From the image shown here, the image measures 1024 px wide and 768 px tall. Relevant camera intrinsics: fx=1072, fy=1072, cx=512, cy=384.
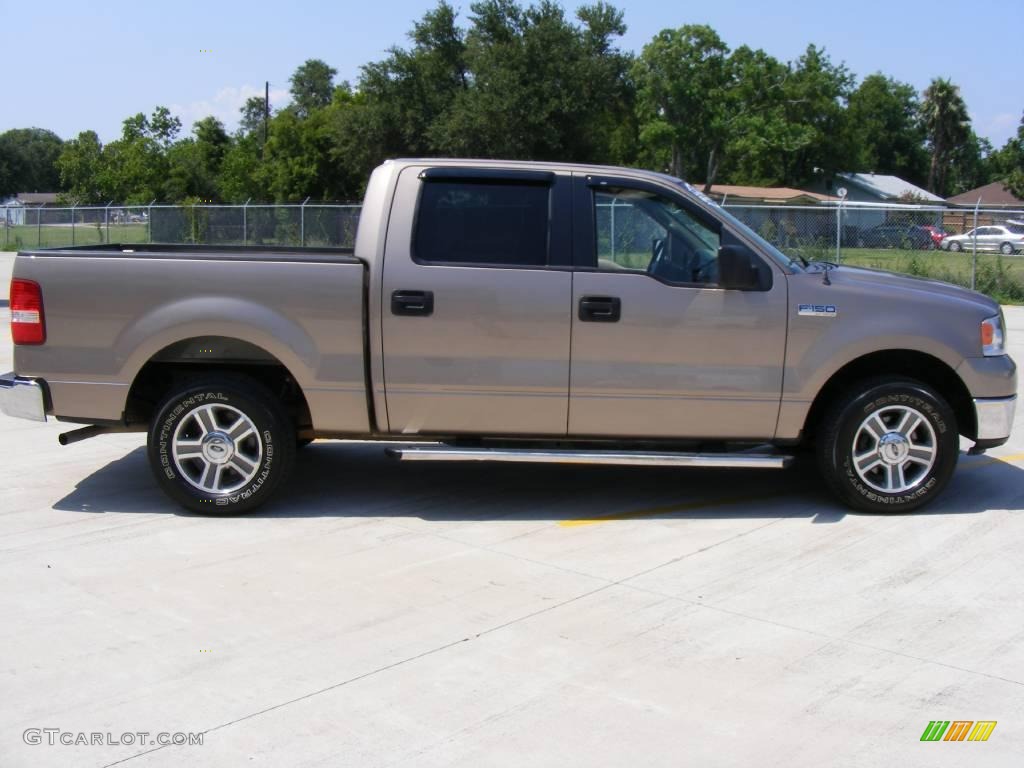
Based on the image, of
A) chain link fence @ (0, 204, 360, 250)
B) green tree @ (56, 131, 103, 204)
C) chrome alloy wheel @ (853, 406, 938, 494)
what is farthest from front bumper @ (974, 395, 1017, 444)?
green tree @ (56, 131, 103, 204)

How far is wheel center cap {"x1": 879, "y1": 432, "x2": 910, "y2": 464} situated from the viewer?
642 cm

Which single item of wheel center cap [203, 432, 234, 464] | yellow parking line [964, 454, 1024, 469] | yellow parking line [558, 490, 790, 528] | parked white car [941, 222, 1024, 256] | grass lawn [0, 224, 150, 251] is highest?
parked white car [941, 222, 1024, 256]

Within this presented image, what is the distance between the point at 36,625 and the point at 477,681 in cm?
204

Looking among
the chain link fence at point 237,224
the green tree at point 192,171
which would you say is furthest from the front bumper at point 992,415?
the green tree at point 192,171

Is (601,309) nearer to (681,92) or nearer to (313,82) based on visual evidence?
(681,92)

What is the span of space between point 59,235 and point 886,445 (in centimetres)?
4239

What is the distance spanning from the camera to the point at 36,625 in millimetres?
4766

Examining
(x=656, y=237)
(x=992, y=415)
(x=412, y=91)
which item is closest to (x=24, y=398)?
(x=656, y=237)

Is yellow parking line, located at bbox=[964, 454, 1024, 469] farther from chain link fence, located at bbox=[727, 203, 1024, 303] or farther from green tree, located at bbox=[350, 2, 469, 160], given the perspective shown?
green tree, located at bbox=[350, 2, 469, 160]

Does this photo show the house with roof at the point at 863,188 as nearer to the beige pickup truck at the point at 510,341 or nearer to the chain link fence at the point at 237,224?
the chain link fence at the point at 237,224

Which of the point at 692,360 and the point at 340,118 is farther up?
the point at 340,118

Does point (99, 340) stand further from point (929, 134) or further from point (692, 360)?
point (929, 134)

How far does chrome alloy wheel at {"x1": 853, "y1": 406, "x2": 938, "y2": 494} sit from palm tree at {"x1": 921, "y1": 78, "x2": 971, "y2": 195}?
10140 cm

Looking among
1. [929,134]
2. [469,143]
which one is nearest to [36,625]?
[469,143]
